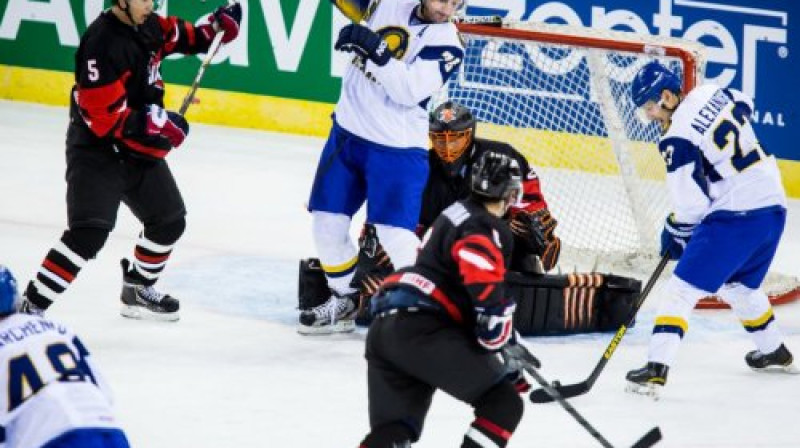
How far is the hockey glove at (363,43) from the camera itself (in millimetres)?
5680

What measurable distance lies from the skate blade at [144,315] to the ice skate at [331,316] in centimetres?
45

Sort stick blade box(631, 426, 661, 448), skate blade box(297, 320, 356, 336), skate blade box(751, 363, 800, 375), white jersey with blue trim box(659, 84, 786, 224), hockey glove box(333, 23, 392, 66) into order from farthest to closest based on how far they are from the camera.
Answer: skate blade box(297, 320, 356, 336)
skate blade box(751, 363, 800, 375)
hockey glove box(333, 23, 392, 66)
white jersey with blue trim box(659, 84, 786, 224)
stick blade box(631, 426, 661, 448)

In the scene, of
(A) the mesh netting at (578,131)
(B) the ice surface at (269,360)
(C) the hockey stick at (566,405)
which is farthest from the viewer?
(A) the mesh netting at (578,131)

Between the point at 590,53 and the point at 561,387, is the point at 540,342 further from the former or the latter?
the point at 590,53

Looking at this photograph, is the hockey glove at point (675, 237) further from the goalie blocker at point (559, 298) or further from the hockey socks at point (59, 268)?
the hockey socks at point (59, 268)

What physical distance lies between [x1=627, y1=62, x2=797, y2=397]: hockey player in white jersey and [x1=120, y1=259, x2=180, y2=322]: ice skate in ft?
5.43

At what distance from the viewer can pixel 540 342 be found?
630 cm

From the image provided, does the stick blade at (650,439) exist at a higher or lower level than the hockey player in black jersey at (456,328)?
lower

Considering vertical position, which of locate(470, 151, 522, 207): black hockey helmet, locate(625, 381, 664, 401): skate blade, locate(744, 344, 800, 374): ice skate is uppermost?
locate(470, 151, 522, 207): black hockey helmet

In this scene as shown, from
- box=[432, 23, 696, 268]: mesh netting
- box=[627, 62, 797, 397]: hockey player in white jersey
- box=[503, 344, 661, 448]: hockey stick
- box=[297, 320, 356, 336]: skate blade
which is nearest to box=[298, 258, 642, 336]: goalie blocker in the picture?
box=[297, 320, 356, 336]: skate blade

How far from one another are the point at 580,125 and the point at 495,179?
4.16 meters

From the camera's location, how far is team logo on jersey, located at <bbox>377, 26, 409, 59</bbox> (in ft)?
19.2

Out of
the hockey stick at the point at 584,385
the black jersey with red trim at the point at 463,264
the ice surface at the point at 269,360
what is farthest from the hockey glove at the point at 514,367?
the hockey stick at the point at 584,385

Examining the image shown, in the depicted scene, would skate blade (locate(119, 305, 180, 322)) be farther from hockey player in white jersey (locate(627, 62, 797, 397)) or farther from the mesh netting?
the mesh netting
